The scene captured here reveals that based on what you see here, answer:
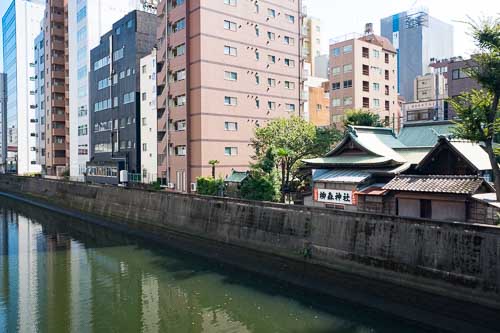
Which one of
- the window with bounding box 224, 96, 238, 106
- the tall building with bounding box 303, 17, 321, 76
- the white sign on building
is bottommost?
the white sign on building

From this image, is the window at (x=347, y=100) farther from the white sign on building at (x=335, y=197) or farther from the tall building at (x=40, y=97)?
the tall building at (x=40, y=97)

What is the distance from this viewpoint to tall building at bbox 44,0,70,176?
79.1m

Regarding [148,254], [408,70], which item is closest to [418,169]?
[148,254]

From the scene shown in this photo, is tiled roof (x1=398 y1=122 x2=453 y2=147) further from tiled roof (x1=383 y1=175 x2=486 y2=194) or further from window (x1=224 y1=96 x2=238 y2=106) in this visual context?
window (x1=224 y1=96 x2=238 y2=106)

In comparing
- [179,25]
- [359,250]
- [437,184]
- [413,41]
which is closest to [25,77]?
[179,25]

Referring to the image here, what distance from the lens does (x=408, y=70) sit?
108750 millimetres

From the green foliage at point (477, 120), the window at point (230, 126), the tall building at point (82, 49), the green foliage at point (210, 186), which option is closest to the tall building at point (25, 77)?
the tall building at point (82, 49)

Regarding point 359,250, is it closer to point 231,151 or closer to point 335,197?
point 335,197

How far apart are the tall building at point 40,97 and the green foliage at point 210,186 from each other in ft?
198

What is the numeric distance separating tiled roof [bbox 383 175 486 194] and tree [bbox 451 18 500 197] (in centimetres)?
107

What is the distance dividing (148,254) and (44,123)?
66680 mm

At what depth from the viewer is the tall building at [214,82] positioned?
45.5 meters

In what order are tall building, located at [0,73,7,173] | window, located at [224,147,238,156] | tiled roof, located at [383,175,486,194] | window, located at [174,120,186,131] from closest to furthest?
tiled roof, located at [383,175,486,194]
window, located at [174,120,186,131]
window, located at [224,147,238,156]
tall building, located at [0,73,7,173]

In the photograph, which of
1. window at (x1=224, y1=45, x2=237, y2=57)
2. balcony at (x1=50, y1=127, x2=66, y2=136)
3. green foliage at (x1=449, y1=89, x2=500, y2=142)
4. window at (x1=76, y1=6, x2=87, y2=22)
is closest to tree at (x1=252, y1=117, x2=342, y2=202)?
window at (x1=224, y1=45, x2=237, y2=57)
